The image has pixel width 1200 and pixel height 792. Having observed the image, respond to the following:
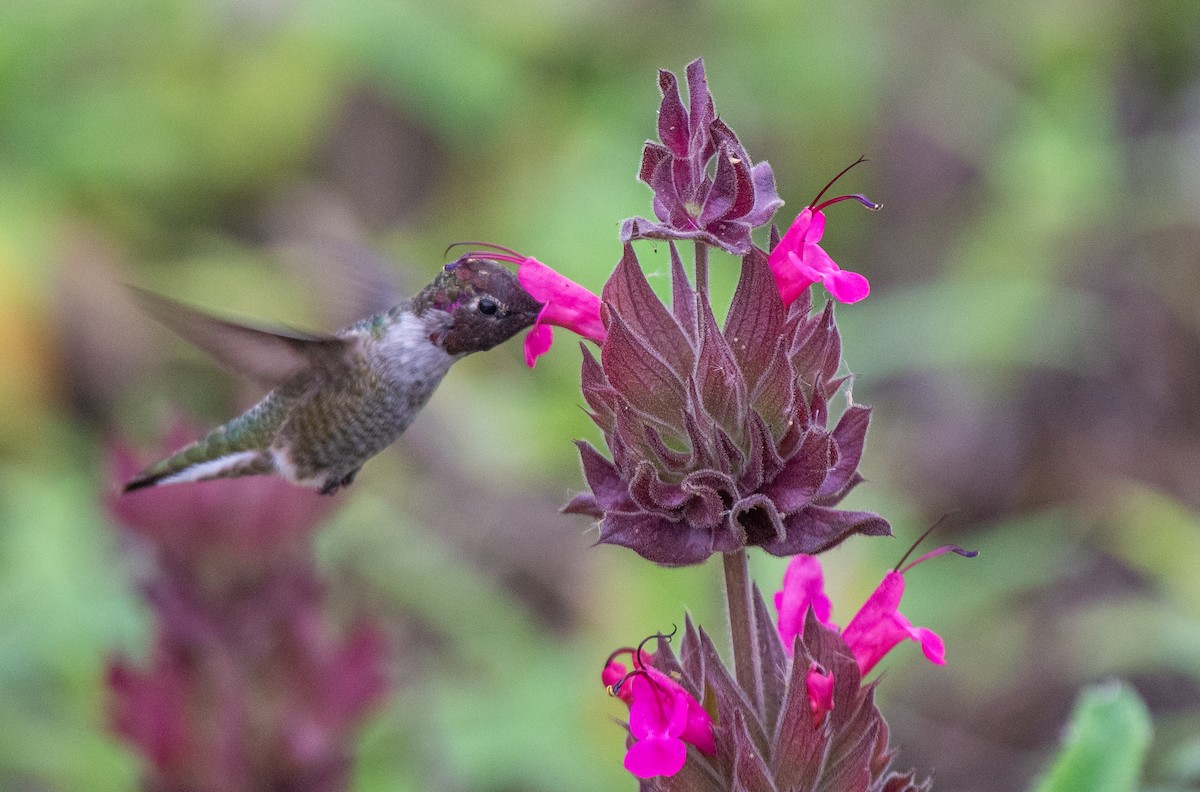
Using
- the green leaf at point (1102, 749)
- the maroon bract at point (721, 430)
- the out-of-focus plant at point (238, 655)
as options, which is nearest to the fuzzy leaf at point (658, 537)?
the maroon bract at point (721, 430)

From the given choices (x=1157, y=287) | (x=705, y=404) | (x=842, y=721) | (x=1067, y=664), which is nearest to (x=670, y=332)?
(x=705, y=404)

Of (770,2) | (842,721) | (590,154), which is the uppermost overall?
(770,2)

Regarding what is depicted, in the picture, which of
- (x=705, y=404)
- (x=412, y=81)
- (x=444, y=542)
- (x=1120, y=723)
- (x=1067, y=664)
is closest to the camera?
(x=705, y=404)

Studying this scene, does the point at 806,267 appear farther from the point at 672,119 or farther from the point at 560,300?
the point at 560,300

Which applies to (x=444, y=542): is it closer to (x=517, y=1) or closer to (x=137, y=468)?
(x=137, y=468)

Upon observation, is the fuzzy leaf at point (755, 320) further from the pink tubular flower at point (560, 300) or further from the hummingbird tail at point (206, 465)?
the hummingbird tail at point (206, 465)

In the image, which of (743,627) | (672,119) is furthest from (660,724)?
(672,119)
